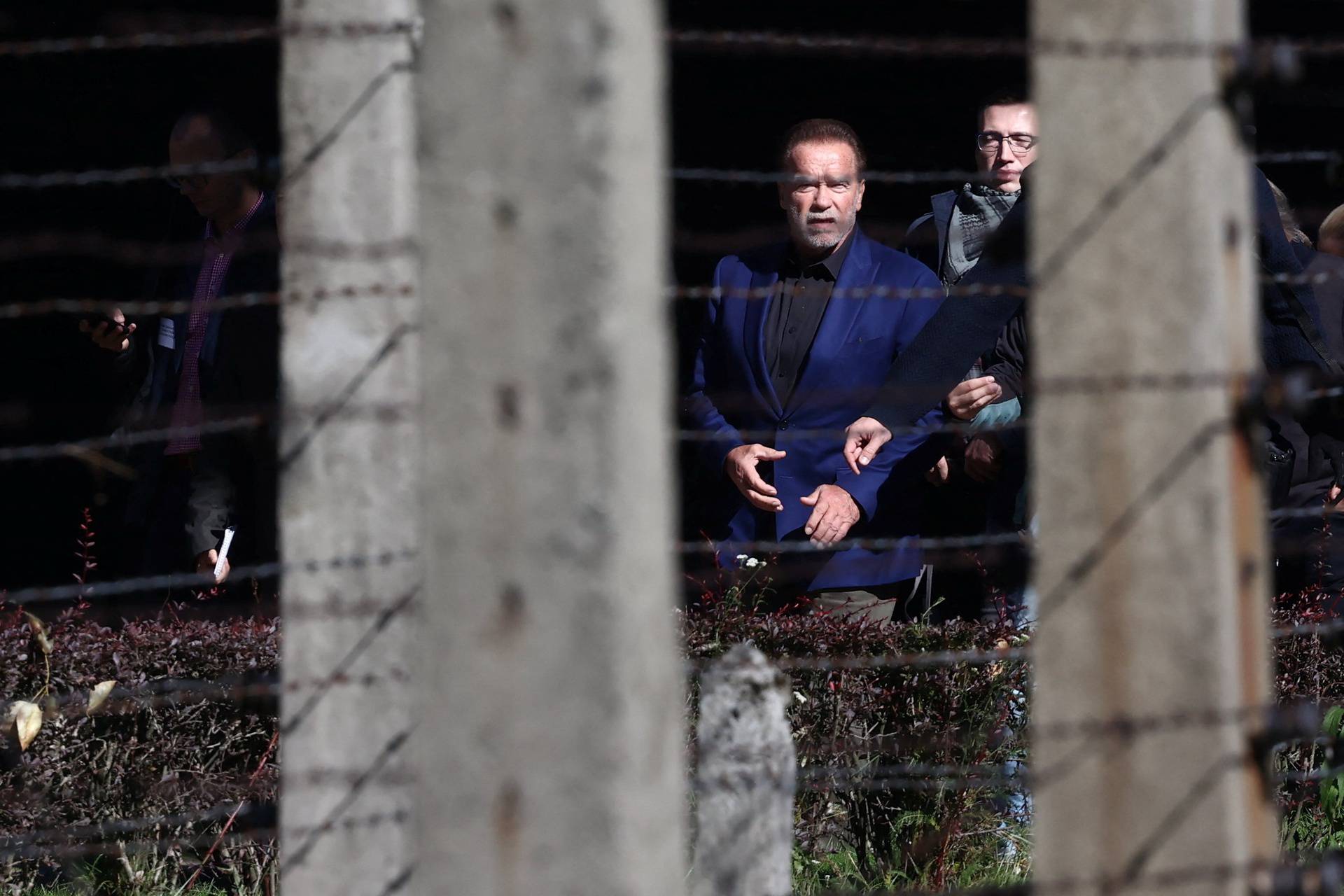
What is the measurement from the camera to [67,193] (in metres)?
7.39

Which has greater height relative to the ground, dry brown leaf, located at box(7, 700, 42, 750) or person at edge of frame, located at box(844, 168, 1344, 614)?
person at edge of frame, located at box(844, 168, 1344, 614)

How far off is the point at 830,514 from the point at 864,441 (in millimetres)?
264

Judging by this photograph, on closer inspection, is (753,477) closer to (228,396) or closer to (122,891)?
(228,396)

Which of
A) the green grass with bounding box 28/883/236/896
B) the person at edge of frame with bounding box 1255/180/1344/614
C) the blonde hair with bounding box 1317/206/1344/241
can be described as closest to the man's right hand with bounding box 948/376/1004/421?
the person at edge of frame with bounding box 1255/180/1344/614

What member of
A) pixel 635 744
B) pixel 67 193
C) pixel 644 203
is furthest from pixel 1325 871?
pixel 67 193

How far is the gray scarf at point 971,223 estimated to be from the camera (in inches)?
197

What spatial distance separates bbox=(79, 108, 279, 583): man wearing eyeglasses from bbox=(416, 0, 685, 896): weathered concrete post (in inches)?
87.3

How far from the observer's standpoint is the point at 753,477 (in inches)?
183

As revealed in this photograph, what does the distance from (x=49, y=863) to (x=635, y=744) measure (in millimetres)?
3112

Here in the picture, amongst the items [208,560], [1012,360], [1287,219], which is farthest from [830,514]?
[208,560]

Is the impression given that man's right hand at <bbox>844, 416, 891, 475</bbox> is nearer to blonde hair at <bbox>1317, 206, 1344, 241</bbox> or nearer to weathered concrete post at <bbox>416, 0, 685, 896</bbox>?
blonde hair at <bbox>1317, 206, 1344, 241</bbox>

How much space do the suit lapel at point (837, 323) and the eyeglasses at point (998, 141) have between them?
19.4 inches

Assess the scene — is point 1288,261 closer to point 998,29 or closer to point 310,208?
point 310,208

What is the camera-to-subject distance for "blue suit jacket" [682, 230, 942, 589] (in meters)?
4.72
